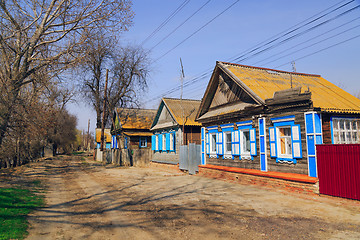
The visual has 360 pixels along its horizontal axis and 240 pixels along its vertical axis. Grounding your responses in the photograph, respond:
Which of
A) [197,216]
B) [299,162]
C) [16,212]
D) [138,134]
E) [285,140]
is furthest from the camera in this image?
[138,134]

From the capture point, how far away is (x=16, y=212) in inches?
314

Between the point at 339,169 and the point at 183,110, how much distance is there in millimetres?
16393

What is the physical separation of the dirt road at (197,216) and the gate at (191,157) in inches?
315

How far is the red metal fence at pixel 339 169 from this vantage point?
915 centimetres

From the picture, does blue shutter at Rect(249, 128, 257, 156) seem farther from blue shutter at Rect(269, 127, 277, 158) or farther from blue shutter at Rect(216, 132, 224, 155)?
blue shutter at Rect(216, 132, 224, 155)

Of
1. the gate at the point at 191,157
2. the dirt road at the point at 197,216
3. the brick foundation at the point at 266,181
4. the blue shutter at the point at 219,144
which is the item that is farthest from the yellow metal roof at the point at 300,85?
the gate at the point at 191,157

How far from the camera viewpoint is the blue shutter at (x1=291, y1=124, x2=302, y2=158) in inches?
449

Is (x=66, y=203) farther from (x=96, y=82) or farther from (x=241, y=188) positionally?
(x=96, y=82)

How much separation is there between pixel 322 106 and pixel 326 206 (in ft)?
15.0

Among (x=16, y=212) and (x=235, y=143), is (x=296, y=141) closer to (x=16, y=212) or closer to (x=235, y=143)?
(x=235, y=143)

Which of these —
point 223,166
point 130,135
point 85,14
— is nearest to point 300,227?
point 223,166

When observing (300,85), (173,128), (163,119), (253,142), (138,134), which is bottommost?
(253,142)

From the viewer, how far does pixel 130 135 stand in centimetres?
3306

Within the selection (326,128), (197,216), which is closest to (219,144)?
(326,128)
